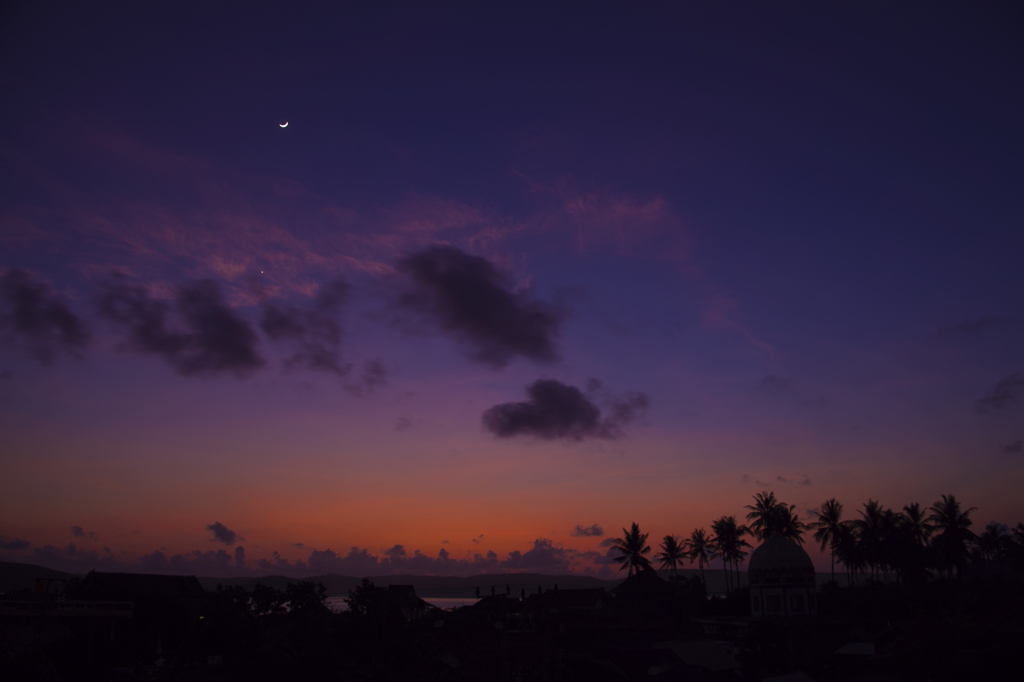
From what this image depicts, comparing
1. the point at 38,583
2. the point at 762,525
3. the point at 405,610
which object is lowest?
the point at 405,610

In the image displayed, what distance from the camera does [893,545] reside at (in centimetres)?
8625

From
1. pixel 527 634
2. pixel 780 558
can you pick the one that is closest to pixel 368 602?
pixel 527 634

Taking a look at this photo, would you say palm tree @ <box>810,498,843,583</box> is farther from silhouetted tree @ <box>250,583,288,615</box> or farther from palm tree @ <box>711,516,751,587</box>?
silhouetted tree @ <box>250,583,288,615</box>

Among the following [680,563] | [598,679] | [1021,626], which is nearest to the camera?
[598,679]

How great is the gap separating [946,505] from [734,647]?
3765cm

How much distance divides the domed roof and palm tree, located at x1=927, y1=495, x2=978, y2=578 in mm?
20082

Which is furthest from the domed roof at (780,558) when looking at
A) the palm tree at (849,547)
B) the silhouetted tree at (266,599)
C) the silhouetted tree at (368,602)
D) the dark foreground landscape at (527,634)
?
the silhouetted tree at (266,599)

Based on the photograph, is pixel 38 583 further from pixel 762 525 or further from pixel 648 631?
pixel 762 525

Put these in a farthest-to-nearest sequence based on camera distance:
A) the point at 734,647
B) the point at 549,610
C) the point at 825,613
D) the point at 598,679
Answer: the point at 549,610 → the point at 825,613 → the point at 734,647 → the point at 598,679

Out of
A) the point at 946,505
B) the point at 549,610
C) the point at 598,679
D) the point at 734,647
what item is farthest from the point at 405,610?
the point at 946,505

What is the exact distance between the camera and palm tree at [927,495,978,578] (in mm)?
83688

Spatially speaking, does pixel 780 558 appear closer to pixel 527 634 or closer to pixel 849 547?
pixel 849 547

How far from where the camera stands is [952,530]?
277 ft

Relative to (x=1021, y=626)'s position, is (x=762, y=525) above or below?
above
